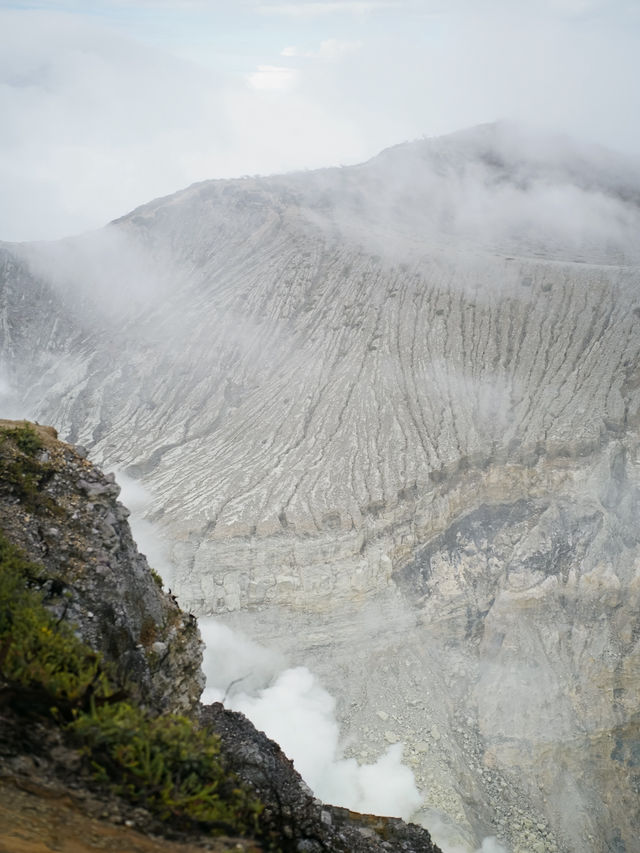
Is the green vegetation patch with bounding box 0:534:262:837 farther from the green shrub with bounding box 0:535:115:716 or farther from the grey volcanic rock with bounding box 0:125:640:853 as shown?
the grey volcanic rock with bounding box 0:125:640:853

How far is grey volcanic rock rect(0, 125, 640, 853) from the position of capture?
27.6 metres

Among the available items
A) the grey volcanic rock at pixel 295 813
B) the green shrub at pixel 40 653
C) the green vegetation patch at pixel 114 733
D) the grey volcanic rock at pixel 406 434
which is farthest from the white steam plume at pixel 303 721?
the green shrub at pixel 40 653

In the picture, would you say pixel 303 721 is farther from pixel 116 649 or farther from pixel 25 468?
pixel 25 468

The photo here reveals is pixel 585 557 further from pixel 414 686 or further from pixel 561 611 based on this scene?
pixel 414 686

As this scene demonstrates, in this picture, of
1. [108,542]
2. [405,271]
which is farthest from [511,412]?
[108,542]

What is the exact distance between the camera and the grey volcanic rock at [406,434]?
90.4 feet

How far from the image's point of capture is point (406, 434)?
38.9 metres

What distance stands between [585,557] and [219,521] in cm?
1980

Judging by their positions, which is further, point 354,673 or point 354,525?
point 354,525

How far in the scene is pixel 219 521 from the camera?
113 ft

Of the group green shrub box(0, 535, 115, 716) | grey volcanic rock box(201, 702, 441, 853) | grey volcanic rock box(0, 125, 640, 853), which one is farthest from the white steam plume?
green shrub box(0, 535, 115, 716)

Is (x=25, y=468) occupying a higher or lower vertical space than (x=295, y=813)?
higher

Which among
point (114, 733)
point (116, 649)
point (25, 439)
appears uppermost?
point (25, 439)

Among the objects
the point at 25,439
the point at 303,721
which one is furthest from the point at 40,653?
the point at 303,721
